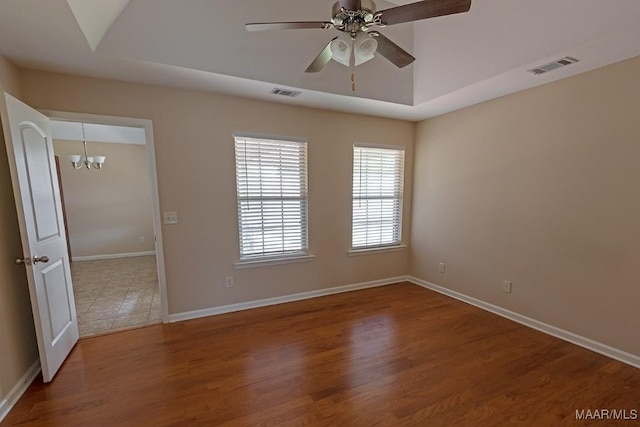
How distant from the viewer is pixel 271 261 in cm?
335

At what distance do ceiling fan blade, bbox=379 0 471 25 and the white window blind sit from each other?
6.59 ft

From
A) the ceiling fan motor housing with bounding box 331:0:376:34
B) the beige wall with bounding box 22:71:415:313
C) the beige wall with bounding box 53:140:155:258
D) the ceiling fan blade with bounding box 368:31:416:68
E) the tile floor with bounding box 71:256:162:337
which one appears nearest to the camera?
the ceiling fan motor housing with bounding box 331:0:376:34

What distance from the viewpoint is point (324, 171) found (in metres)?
3.54

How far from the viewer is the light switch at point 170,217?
2.85 metres

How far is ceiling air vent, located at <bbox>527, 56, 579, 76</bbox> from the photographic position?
2.16 metres

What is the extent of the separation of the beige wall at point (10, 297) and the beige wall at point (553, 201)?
4.21 meters

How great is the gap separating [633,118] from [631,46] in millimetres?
537

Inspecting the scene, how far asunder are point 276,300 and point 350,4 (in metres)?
3.06

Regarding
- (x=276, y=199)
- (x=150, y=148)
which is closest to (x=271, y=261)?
(x=276, y=199)

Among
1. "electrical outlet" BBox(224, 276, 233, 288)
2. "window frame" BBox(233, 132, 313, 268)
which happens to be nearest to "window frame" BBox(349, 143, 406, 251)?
"window frame" BBox(233, 132, 313, 268)

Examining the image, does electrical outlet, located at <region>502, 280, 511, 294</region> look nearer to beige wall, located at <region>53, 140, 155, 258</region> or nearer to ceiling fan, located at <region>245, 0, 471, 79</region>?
ceiling fan, located at <region>245, 0, 471, 79</region>

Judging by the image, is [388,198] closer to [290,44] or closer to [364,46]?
[290,44]

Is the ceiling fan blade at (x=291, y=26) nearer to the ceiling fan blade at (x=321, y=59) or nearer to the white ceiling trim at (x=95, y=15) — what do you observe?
the ceiling fan blade at (x=321, y=59)

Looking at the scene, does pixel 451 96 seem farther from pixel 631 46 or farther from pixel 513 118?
pixel 631 46
